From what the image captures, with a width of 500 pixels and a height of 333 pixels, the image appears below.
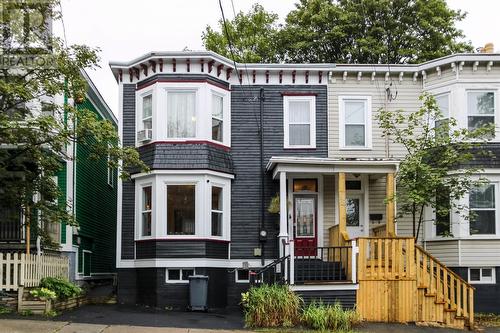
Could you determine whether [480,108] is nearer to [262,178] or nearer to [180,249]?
[262,178]

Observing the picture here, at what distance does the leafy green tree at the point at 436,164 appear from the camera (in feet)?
55.9

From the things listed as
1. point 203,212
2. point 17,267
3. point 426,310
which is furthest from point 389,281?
point 17,267

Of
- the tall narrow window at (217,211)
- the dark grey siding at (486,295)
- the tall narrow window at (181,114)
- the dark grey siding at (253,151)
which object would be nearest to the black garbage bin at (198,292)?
the tall narrow window at (217,211)

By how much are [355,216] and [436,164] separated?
10.5 ft

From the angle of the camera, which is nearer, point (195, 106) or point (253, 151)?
point (195, 106)

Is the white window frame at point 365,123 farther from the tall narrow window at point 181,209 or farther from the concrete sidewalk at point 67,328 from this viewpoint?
the concrete sidewalk at point 67,328

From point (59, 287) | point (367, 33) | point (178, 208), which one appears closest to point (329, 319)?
point (178, 208)

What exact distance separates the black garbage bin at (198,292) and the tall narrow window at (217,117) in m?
4.54

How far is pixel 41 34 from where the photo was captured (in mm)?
14961

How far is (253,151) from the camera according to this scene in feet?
65.6

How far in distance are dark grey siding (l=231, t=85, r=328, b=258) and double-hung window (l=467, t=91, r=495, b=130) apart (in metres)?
4.50

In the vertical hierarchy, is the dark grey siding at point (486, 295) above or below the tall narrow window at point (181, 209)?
below

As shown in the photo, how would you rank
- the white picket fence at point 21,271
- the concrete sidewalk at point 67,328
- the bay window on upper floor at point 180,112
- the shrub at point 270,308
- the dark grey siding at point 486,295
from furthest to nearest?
the bay window on upper floor at point 180,112
the dark grey siding at point 486,295
the white picket fence at point 21,271
the shrub at point 270,308
the concrete sidewalk at point 67,328

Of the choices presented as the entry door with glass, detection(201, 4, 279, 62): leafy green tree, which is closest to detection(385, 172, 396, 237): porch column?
the entry door with glass
